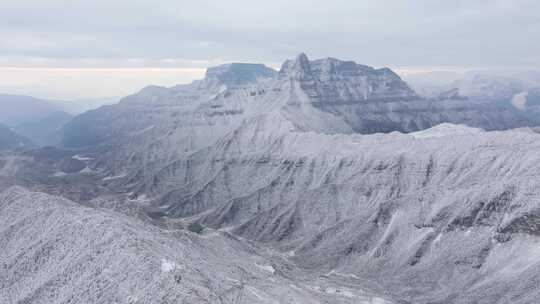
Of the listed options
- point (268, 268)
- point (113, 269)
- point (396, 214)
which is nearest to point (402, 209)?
point (396, 214)

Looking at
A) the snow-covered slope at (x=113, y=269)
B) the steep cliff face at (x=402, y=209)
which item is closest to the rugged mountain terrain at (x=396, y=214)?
the steep cliff face at (x=402, y=209)

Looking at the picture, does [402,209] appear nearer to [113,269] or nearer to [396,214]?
[396,214]

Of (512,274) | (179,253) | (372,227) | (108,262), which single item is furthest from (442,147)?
(108,262)

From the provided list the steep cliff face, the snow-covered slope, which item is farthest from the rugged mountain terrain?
the snow-covered slope

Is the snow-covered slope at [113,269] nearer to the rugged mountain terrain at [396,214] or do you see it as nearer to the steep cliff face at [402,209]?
the rugged mountain terrain at [396,214]

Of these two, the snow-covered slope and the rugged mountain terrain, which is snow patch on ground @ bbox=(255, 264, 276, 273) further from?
the rugged mountain terrain

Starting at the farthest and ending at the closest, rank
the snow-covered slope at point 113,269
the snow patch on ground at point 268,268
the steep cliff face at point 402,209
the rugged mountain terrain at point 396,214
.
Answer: the snow patch on ground at point 268,268 < the steep cliff face at point 402,209 < the rugged mountain terrain at point 396,214 < the snow-covered slope at point 113,269

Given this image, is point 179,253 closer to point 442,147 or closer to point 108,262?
point 108,262

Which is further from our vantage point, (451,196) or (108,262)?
(451,196)
